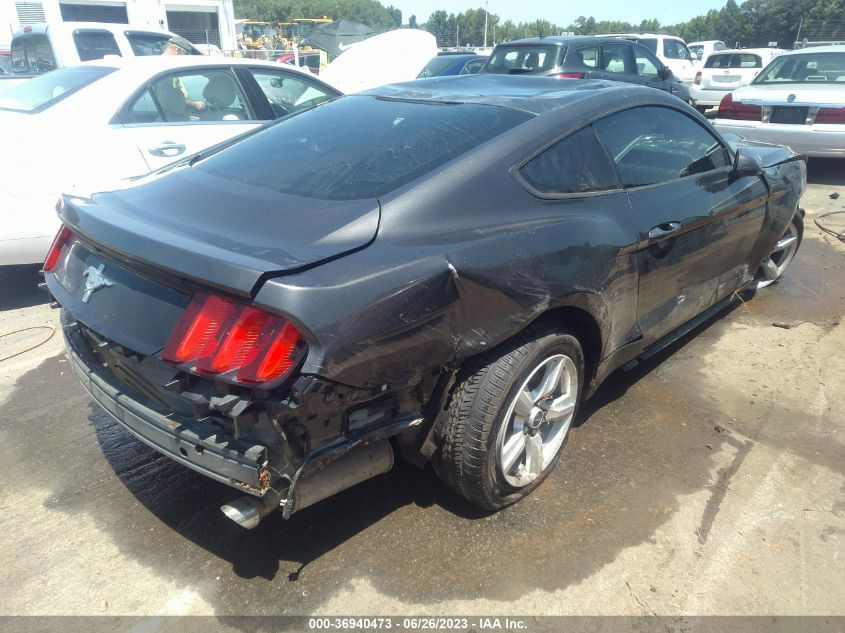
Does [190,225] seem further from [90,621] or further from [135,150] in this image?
[135,150]

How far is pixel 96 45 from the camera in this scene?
920 cm

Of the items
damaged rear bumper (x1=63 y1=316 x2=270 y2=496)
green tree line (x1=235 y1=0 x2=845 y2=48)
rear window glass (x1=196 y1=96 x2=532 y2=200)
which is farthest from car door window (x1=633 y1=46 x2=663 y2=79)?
green tree line (x1=235 y1=0 x2=845 y2=48)

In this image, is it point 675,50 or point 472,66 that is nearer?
point 472,66

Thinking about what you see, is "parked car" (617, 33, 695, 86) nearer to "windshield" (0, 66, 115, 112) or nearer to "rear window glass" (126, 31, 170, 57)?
"rear window glass" (126, 31, 170, 57)

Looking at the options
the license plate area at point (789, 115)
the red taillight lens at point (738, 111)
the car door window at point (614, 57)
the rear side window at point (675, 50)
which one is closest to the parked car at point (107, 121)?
the red taillight lens at point (738, 111)

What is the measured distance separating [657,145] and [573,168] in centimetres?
81

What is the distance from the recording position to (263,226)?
219cm

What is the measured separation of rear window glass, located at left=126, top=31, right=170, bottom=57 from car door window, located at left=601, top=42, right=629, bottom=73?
6.83 metres

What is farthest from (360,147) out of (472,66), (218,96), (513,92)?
(472,66)

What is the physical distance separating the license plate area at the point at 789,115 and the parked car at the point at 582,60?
2530mm

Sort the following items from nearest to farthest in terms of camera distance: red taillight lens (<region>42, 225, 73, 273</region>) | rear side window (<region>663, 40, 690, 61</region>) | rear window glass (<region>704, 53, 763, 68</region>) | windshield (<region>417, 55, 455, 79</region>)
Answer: red taillight lens (<region>42, 225, 73, 273</region>)
windshield (<region>417, 55, 455, 79</region>)
rear window glass (<region>704, 53, 763, 68</region>)
rear side window (<region>663, 40, 690, 61</region>)

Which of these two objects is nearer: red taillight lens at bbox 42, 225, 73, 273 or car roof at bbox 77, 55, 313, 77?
red taillight lens at bbox 42, 225, 73, 273

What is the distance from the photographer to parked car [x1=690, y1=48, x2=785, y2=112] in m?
14.1

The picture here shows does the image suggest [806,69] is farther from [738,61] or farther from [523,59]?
[738,61]
